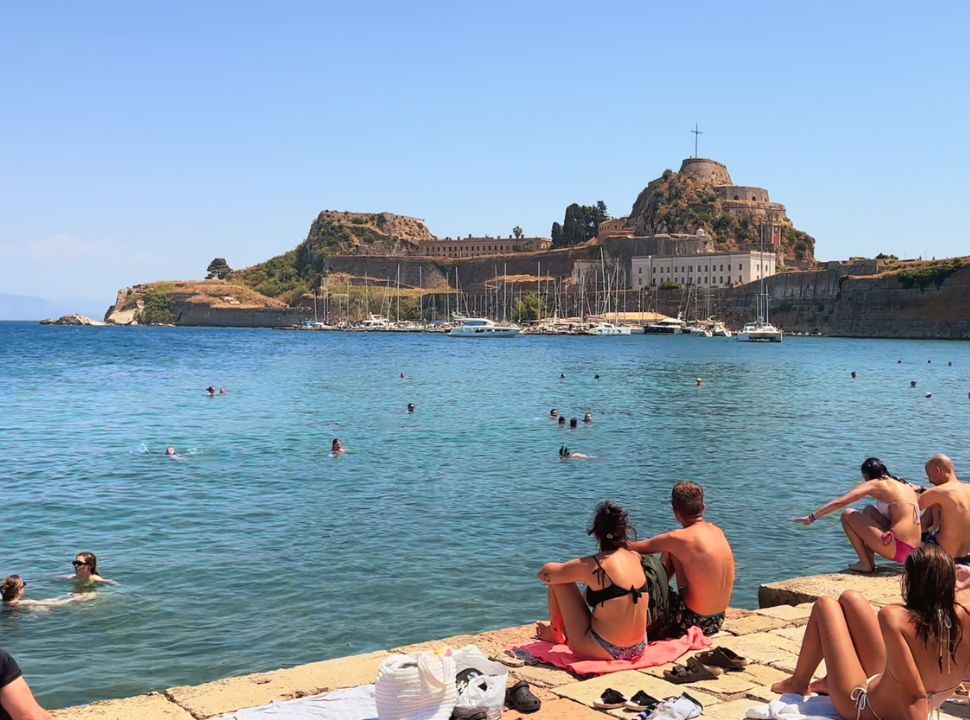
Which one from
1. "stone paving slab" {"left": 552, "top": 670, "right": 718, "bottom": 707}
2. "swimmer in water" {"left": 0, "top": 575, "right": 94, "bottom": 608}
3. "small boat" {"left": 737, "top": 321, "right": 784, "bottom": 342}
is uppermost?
"small boat" {"left": 737, "top": 321, "right": 784, "bottom": 342}

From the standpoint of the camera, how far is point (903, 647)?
512 centimetres

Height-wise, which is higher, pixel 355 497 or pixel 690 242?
pixel 690 242

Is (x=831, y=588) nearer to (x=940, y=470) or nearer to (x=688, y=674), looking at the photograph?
(x=940, y=470)

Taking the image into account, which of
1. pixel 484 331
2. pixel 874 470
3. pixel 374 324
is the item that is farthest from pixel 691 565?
pixel 374 324

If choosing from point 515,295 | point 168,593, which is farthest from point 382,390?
point 515,295

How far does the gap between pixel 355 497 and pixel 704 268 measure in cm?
12712

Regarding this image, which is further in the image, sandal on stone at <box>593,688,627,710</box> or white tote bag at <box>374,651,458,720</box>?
sandal on stone at <box>593,688,627,710</box>

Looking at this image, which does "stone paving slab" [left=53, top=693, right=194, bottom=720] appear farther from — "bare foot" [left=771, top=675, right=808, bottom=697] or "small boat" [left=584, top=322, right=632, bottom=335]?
"small boat" [left=584, top=322, right=632, bottom=335]

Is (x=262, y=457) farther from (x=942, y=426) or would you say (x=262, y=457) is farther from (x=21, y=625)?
(x=942, y=426)

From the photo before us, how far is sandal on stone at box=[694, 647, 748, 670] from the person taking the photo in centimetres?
682

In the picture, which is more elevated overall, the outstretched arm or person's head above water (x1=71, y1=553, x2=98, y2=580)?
the outstretched arm

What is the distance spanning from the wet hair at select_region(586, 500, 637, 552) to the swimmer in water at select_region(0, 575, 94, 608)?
688cm

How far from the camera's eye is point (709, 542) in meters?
7.64

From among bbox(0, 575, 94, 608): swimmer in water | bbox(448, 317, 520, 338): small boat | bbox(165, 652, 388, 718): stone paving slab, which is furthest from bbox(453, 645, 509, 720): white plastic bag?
bbox(448, 317, 520, 338): small boat
